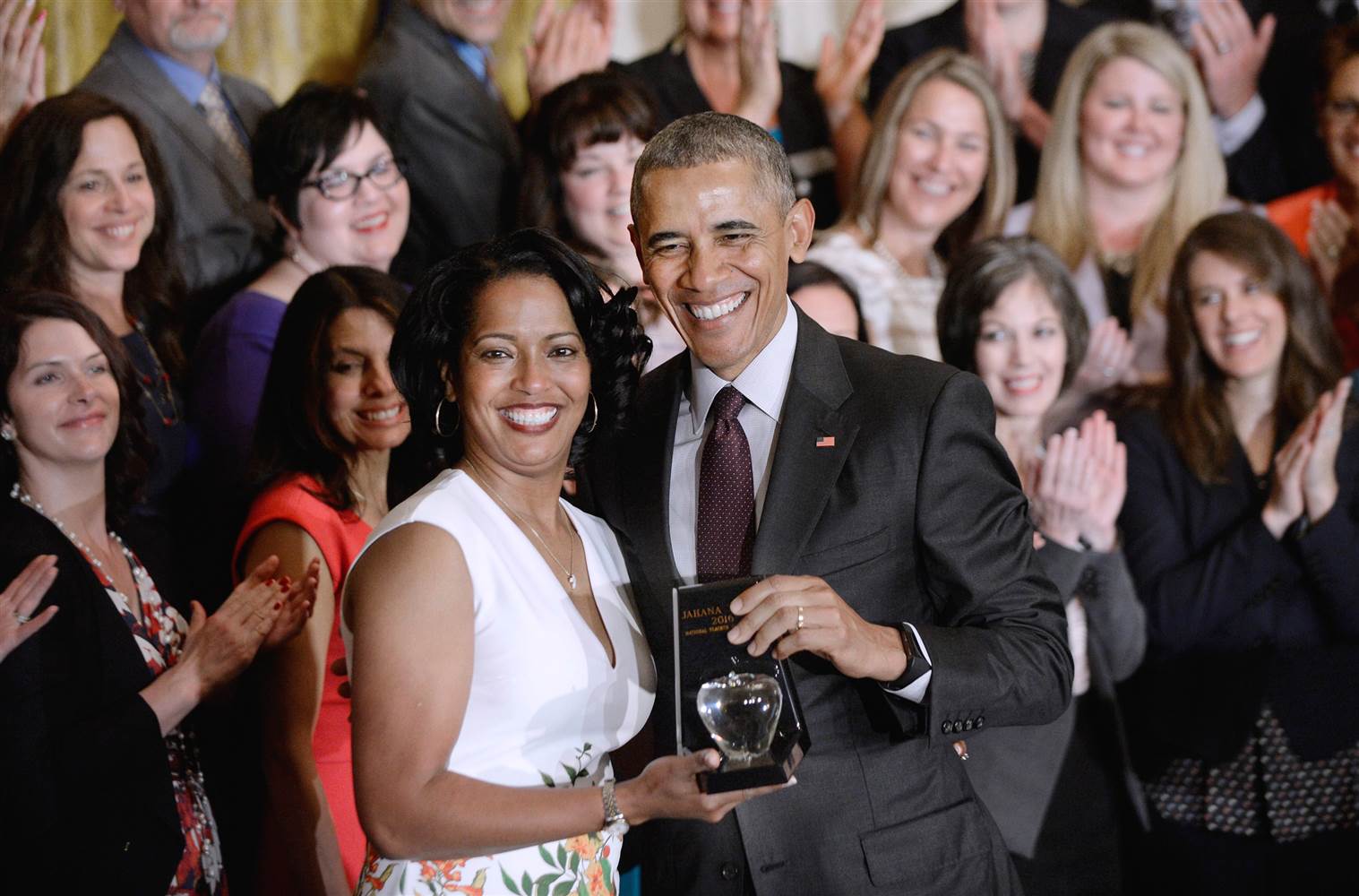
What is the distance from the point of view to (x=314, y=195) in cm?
387

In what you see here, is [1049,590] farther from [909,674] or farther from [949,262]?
[949,262]

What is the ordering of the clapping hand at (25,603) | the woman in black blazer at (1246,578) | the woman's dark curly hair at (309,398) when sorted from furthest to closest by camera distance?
the woman in black blazer at (1246,578) < the woman's dark curly hair at (309,398) < the clapping hand at (25,603)

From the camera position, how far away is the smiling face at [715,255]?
92.0 inches

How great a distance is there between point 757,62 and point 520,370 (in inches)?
113

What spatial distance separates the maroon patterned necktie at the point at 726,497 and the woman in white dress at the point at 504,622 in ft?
0.59

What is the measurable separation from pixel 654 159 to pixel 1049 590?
989mm

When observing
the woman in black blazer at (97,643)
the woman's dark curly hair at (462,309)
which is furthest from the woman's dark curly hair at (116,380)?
the woman's dark curly hair at (462,309)

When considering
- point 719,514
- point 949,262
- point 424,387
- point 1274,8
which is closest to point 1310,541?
point 949,262

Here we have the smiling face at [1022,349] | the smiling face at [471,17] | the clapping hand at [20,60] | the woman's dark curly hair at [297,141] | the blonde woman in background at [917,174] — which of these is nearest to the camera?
the clapping hand at [20,60]

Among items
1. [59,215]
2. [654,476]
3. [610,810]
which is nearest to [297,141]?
[59,215]

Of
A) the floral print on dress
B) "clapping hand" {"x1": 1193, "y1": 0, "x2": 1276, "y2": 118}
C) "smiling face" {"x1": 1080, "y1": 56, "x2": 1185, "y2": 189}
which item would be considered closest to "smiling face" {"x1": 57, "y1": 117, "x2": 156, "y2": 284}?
the floral print on dress

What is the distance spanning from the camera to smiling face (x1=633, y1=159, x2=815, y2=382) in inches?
92.0

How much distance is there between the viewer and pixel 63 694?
282cm

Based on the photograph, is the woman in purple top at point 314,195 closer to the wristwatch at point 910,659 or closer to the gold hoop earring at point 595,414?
the gold hoop earring at point 595,414
